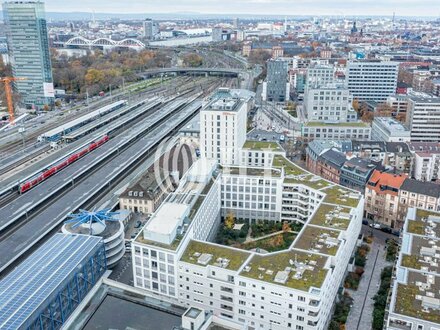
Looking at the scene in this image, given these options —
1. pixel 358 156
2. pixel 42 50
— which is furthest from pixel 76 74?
pixel 358 156

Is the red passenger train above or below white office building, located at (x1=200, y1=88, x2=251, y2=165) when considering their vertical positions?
below

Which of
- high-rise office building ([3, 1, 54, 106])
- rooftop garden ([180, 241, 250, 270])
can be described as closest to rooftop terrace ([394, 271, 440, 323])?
rooftop garden ([180, 241, 250, 270])

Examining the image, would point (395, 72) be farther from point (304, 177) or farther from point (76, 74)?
point (76, 74)

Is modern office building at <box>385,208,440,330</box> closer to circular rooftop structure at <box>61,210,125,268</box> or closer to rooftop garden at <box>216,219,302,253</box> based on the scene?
rooftop garden at <box>216,219,302,253</box>

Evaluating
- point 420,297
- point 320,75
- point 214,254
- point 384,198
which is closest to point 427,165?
point 384,198

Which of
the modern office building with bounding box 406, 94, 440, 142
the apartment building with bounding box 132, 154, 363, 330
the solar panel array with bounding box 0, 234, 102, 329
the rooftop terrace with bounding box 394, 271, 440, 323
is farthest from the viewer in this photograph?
the modern office building with bounding box 406, 94, 440, 142

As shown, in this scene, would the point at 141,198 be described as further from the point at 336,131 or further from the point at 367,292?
the point at 336,131
